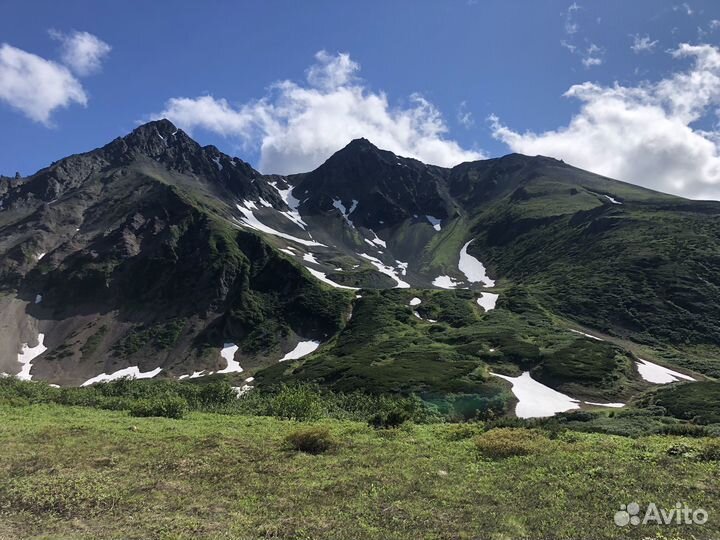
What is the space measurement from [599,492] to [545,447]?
5.41 metres

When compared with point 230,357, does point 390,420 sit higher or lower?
higher

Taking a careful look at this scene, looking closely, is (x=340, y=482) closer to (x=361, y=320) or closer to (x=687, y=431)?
(x=687, y=431)

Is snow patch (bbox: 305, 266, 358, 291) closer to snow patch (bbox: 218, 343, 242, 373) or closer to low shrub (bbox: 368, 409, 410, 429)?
snow patch (bbox: 218, 343, 242, 373)

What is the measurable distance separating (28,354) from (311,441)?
149 metres

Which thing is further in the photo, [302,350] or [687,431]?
[302,350]

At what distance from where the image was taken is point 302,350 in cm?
13350

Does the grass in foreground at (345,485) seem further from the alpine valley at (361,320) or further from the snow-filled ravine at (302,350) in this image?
the snow-filled ravine at (302,350)

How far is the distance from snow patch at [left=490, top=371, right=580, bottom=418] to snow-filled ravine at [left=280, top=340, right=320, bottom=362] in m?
62.9

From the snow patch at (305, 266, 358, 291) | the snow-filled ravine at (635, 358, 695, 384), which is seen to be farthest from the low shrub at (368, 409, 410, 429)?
the snow patch at (305, 266, 358, 291)

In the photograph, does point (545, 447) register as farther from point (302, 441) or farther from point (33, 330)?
point (33, 330)

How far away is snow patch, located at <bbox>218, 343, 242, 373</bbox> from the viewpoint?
4970 inches

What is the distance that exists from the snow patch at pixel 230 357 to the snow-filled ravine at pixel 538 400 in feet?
242

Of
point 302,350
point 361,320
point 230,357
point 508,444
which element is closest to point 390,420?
point 508,444
